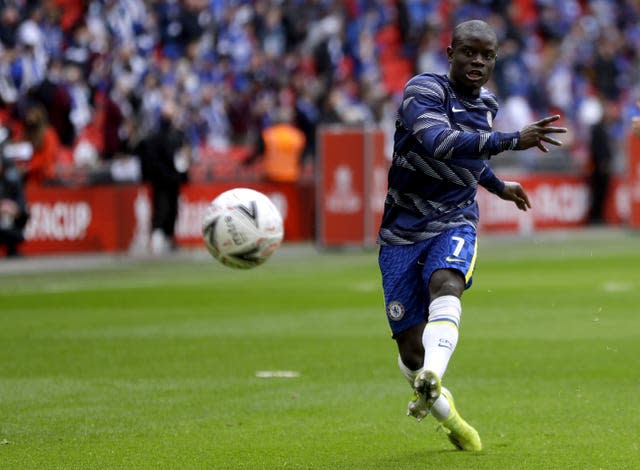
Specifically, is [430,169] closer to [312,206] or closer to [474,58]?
[474,58]

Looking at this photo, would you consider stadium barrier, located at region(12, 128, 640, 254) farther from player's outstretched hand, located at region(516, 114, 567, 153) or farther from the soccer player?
player's outstretched hand, located at region(516, 114, 567, 153)

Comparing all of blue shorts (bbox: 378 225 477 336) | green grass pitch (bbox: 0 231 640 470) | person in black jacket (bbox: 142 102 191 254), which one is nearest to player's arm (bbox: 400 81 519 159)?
blue shorts (bbox: 378 225 477 336)

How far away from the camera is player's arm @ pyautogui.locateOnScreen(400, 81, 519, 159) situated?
7.51 m

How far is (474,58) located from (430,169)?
0.63m

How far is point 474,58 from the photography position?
25.5ft

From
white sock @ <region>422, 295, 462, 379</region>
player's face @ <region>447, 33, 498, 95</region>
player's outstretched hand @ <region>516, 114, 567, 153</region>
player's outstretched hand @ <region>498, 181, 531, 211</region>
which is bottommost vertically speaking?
white sock @ <region>422, 295, 462, 379</region>

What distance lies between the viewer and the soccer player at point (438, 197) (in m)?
7.66

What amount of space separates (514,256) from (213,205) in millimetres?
16444

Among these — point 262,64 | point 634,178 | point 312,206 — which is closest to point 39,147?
point 312,206

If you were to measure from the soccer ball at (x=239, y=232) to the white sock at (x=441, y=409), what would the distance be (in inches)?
53.7

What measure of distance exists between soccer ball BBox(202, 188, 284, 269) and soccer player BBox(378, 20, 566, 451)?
2.36 feet

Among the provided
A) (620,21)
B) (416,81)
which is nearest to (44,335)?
(416,81)

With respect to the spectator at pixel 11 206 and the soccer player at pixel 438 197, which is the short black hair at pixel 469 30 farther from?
the spectator at pixel 11 206

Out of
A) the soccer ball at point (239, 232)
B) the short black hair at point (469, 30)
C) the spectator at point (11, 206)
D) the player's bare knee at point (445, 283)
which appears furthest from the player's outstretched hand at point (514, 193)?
the spectator at point (11, 206)
